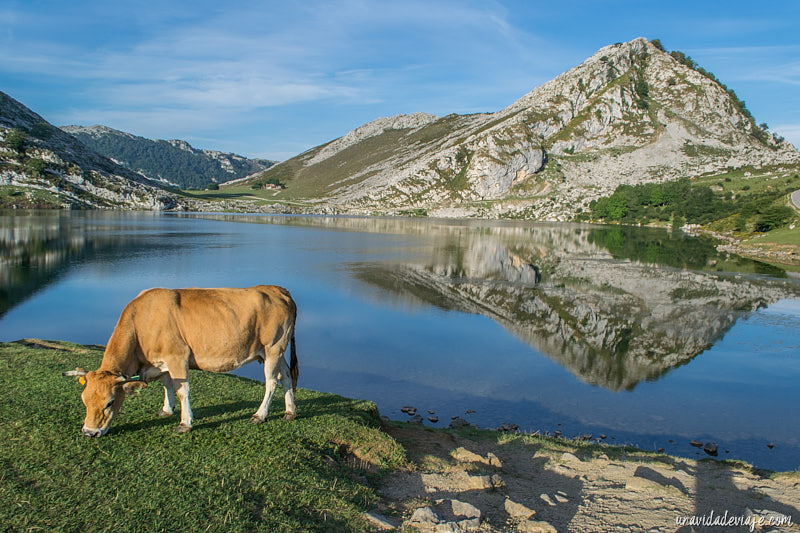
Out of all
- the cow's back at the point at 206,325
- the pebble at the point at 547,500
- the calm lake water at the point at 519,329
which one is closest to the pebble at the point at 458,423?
the calm lake water at the point at 519,329

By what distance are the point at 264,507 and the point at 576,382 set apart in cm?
1558

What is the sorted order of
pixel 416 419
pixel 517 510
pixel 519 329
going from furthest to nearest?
pixel 519 329 < pixel 416 419 < pixel 517 510

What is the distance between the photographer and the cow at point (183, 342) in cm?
832

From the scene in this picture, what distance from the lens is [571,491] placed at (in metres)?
8.77

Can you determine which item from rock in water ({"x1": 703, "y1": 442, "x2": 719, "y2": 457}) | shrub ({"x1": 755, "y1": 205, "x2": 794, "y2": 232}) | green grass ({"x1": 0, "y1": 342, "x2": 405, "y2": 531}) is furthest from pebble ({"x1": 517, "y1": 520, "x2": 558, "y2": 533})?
shrub ({"x1": 755, "y1": 205, "x2": 794, "y2": 232})

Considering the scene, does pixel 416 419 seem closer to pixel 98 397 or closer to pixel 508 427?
pixel 508 427

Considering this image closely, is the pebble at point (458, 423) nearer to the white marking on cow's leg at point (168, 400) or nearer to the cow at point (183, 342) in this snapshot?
the cow at point (183, 342)

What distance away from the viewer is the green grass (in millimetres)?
6359

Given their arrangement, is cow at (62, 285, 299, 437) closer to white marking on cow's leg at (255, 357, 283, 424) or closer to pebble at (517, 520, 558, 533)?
white marking on cow's leg at (255, 357, 283, 424)

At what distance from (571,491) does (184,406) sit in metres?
7.36

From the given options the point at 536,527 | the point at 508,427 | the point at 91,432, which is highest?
the point at 91,432

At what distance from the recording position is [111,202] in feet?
564

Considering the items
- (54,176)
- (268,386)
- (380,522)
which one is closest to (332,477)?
(380,522)

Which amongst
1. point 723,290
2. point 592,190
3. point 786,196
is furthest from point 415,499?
point 592,190
